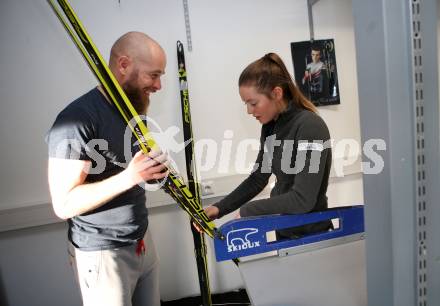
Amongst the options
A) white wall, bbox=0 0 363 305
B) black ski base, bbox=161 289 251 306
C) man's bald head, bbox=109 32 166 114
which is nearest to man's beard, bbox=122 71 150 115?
man's bald head, bbox=109 32 166 114

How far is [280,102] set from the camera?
3.46ft

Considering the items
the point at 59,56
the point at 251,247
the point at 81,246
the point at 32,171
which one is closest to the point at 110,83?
the point at 81,246

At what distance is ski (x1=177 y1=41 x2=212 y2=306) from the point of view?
4.89 ft

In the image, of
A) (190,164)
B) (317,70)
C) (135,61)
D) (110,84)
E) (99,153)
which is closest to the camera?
(110,84)

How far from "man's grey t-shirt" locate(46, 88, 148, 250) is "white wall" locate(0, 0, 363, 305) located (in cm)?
70

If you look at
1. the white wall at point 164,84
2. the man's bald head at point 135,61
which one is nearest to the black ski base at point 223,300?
the white wall at point 164,84

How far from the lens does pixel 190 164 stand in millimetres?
1525

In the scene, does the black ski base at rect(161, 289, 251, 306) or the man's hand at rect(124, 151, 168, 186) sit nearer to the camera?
the man's hand at rect(124, 151, 168, 186)

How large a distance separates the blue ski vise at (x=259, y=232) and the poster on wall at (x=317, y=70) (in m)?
1.01

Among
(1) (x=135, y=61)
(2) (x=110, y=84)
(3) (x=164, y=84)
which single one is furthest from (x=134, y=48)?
(3) (x=164, y=84)

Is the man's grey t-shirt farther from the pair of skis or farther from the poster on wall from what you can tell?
the poster on wall

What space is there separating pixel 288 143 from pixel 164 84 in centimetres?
90

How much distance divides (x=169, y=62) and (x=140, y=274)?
1.10 meters

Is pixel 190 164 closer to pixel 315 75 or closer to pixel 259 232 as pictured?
pixel 259 232
